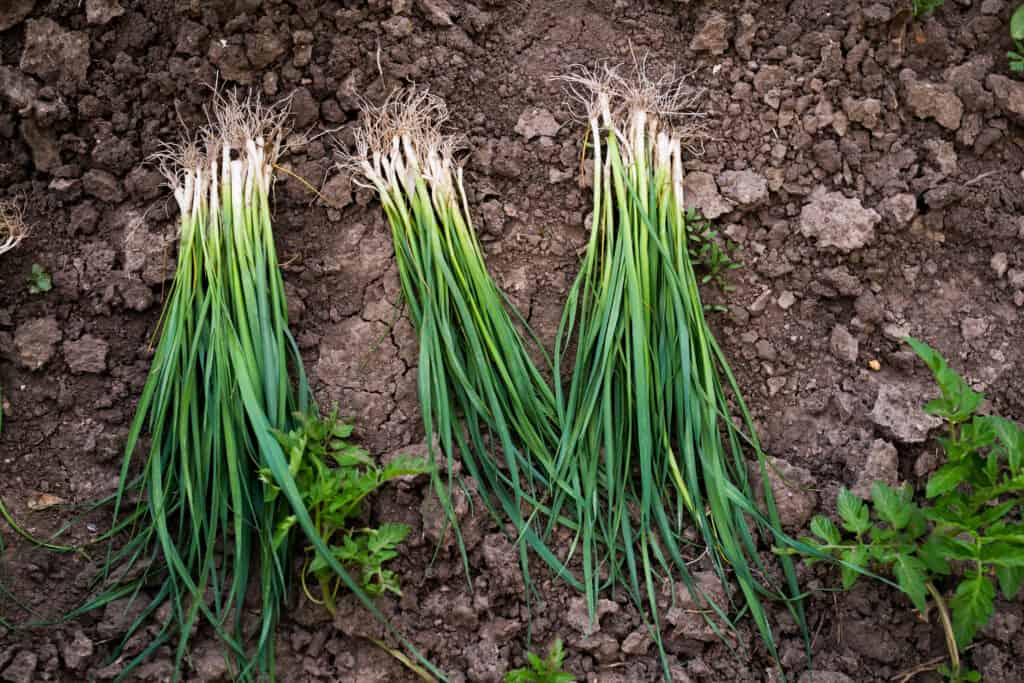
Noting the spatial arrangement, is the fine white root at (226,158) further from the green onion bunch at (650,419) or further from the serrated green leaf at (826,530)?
the serrated green leaf at (826,530)

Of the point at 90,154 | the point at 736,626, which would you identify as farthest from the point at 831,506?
the point at 90,154

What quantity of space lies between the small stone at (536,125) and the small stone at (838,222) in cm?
61

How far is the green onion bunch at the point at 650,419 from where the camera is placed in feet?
5.83

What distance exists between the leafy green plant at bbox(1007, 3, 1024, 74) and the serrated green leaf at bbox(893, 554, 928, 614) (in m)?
1.18

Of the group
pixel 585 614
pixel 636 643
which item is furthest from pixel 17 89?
pixel 636 643

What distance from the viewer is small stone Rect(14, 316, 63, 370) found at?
1.95 metres

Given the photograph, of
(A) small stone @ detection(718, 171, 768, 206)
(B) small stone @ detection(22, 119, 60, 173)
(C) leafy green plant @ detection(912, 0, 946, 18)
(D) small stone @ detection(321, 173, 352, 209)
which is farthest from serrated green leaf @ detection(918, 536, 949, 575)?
(B) small stone @ detection(22, 119, 60, 173)

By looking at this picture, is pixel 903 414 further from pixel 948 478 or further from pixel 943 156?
pixel 943 156

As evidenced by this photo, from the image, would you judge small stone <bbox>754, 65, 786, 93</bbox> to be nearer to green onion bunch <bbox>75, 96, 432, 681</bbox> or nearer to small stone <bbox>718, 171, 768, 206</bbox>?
small stone <bbox>718, 171, 768, 206</bbox>

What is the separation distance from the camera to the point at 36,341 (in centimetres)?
196

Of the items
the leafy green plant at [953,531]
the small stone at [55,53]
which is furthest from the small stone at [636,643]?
the small stone at [55,53]

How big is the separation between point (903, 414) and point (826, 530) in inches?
13.2

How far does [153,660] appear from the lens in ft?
5.54

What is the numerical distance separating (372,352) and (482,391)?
261mm
